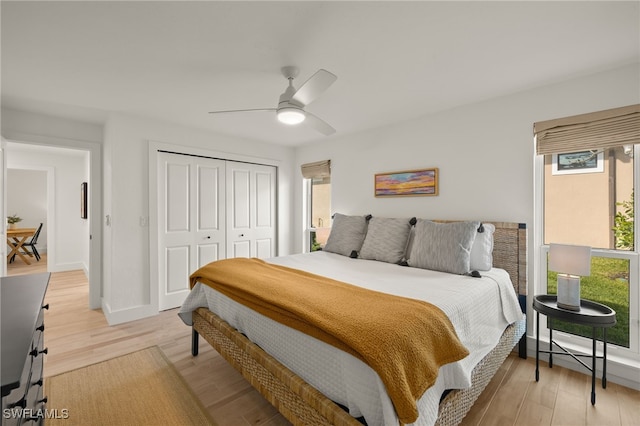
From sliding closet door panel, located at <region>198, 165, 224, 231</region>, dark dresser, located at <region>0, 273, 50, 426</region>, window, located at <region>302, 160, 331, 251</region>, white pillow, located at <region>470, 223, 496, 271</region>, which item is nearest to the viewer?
dark dresser, located at <region>0, 273, 50, 426</region>

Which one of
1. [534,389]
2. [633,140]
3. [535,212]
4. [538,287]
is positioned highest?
[633,140]

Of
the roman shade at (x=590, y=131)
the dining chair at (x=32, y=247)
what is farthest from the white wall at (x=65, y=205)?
the roman shade at (x=590, y=131)

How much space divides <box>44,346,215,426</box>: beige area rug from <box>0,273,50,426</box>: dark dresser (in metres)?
0.52

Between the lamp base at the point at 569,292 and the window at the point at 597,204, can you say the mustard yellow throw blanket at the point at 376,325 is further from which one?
the window at the point at 597,204

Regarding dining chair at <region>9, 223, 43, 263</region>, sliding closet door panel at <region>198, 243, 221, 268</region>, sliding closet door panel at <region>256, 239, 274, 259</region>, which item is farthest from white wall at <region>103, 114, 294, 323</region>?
dining chair at <region>9, 223, 43, 263</region>

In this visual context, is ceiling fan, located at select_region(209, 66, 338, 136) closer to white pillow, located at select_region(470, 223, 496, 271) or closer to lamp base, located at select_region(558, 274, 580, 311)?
white pillow, located at select_region(470, 223, 496, 271)

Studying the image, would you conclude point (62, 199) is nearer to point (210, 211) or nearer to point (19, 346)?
point (210, 211)

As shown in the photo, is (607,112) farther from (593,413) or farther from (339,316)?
(339,316)

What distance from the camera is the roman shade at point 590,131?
2.04m

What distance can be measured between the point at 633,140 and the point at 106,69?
157 inches

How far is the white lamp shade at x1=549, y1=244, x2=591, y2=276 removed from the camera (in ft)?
6.32

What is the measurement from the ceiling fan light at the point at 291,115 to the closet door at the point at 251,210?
2247 mm

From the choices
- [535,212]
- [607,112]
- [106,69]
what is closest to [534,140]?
[607,112]

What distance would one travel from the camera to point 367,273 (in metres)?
2.34
